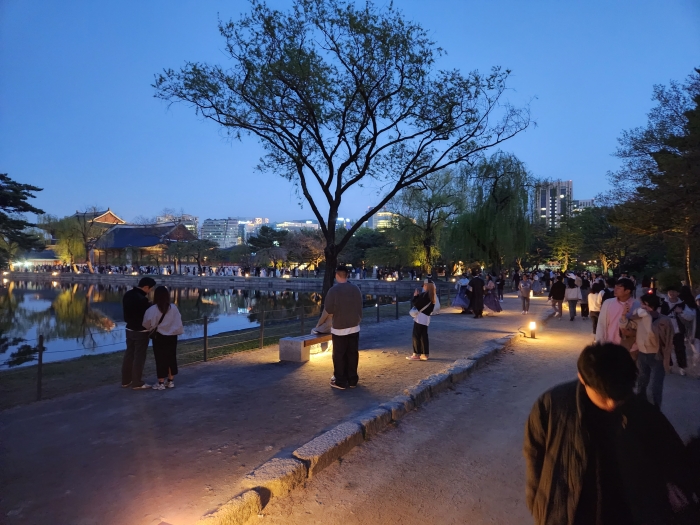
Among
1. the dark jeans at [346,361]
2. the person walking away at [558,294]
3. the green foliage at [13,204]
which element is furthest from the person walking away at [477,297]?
the green foliage at [13,204]

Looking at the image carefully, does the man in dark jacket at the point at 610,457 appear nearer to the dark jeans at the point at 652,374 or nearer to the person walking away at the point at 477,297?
the dark jeans at the point at 652,374

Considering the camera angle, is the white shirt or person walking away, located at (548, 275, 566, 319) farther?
person walking away, located at (548, 275, 566, 319)

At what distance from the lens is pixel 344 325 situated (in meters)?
6.28

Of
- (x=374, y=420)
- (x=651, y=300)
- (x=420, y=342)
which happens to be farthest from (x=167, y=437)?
(x=651, y=300)

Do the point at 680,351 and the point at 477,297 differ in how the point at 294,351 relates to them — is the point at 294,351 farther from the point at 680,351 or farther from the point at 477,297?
the point at 477,297

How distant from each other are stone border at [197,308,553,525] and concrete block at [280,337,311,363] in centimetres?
266

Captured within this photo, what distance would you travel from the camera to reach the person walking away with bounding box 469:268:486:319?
52.1 ft

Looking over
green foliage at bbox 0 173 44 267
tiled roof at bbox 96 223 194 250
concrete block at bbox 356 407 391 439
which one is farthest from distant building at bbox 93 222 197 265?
concrete block at bbox 356 407 391 439

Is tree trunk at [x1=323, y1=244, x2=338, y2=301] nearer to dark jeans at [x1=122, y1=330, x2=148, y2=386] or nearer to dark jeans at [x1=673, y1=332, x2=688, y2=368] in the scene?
A: dark jeans at [x1=122, y1=330, x2=148, y2=386]

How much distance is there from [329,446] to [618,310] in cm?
382

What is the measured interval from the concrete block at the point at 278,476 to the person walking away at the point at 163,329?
3.03m

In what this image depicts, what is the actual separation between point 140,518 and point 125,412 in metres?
2.47

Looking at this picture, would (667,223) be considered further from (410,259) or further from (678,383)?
(410,259)

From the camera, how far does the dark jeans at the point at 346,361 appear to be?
638 cm
